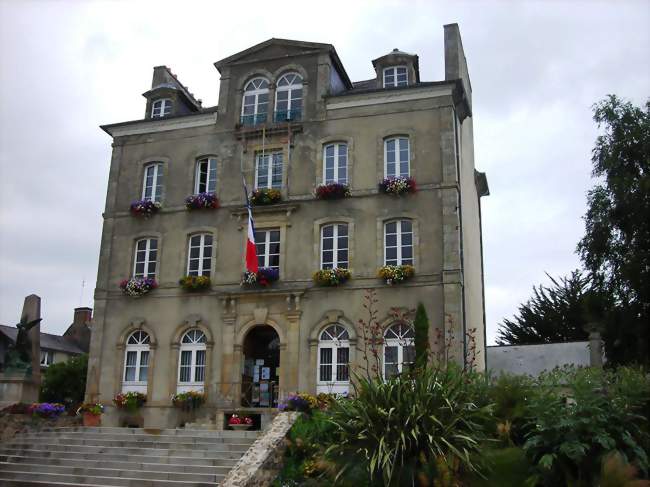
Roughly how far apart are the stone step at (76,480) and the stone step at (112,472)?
16cm

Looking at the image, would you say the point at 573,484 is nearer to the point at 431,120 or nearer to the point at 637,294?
the point at 637,294

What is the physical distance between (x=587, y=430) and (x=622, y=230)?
37.5 feet

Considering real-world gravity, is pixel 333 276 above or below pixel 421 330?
above

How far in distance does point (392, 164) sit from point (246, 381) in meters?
7.54

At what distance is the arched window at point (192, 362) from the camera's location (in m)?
20.2

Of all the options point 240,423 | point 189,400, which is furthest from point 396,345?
point 189,400

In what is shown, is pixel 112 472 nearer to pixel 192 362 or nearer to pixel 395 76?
pixel 192 362

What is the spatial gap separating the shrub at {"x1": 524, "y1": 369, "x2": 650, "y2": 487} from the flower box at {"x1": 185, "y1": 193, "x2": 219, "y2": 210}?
13.2 metres

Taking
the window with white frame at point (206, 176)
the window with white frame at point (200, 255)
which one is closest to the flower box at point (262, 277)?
the window with white frame at point (200, 255)

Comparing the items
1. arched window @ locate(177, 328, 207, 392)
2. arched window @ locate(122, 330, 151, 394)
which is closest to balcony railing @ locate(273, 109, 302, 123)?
arched window @ locate(177, 328, 207, 392)

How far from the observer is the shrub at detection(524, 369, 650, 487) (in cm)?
950

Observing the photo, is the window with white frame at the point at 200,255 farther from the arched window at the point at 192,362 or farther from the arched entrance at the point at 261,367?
the arched entrance at the point at 261,367

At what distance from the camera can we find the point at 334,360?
19.2m

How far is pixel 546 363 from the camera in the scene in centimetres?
2545
